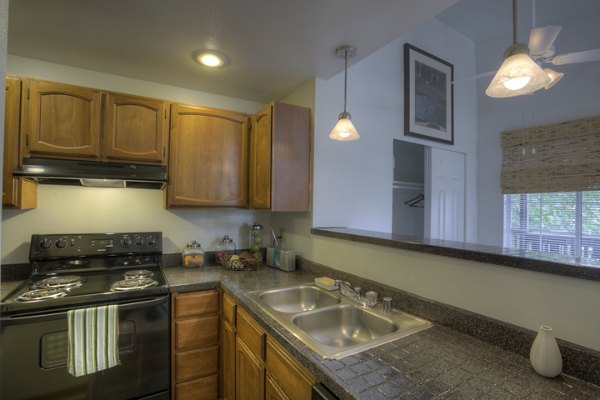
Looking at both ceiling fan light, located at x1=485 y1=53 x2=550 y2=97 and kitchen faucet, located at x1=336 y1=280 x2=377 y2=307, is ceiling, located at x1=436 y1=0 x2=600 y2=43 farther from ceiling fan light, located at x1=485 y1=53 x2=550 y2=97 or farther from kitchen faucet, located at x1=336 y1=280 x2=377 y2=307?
kitchen faucet, located at x1=336 y1=280 x2=377 y2=307

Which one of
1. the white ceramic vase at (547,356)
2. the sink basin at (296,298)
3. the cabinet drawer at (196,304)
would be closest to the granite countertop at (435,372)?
the white ceramic vase at (547,356)

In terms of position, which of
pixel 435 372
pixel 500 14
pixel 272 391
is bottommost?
pixel 272 391

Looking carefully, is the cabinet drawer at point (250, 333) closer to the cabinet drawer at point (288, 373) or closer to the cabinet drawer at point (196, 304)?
the cabinet drawer at point (288, 373)

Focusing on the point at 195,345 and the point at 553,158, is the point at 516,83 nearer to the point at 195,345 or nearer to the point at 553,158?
the point at 195,345

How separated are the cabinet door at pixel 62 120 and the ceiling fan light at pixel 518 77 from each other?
220 cm

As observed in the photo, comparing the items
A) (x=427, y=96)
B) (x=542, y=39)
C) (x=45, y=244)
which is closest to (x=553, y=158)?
(x=427, y=96)

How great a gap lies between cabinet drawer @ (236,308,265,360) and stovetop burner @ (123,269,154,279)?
79 centimetres

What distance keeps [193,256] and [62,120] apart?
1.23 m

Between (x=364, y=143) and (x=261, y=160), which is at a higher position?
(x=364, y=143)

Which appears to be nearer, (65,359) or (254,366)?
(254,366)

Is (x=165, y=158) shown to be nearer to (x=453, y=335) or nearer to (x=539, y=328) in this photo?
(x=453, y=335)

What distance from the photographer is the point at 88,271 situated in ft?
6.57

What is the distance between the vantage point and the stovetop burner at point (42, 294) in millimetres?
1496

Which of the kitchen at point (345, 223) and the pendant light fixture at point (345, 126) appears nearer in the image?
the kitchen at point (345, 223)
